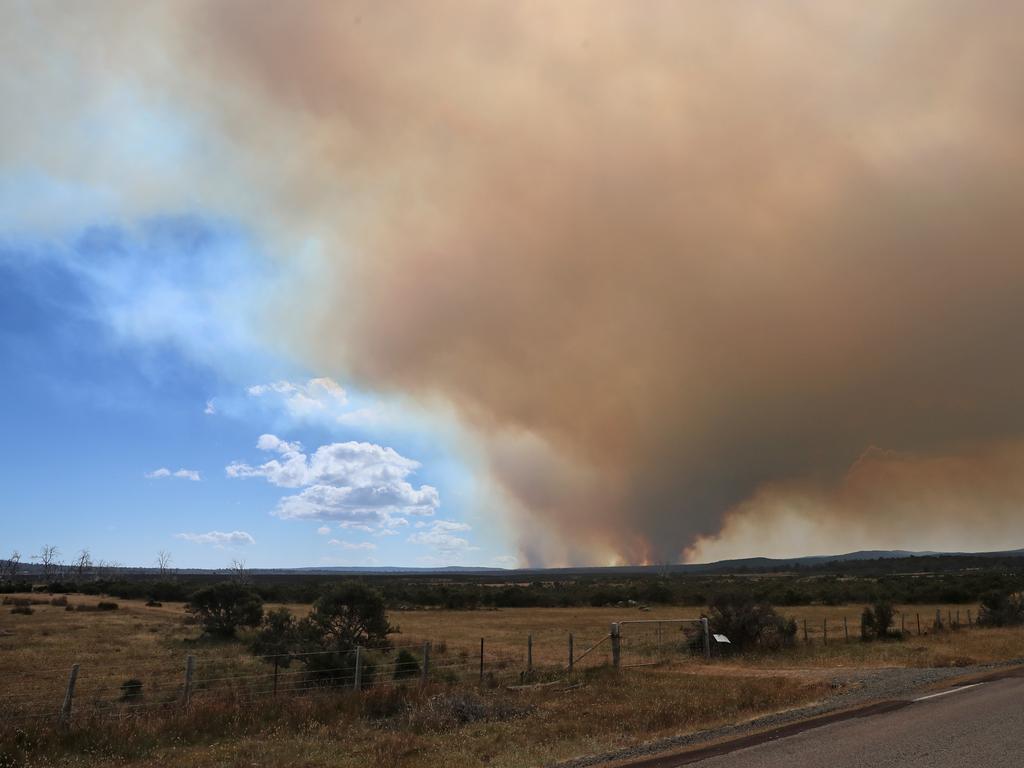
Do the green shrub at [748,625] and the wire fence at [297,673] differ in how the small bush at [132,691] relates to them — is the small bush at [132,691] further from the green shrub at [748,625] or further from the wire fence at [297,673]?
the green shrub at [748,625]

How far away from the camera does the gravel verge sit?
13082 millimetres

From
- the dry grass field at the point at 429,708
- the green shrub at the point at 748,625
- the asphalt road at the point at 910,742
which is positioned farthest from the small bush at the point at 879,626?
the asphalt road at the point at 910,742

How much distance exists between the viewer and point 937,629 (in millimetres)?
37469

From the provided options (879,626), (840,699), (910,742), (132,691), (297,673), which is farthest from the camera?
(879,626)

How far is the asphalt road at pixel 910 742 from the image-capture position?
1072cm

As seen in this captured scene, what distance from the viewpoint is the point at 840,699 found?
17891mm

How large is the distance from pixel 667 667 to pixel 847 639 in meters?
14.0

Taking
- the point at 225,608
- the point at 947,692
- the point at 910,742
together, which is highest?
the point at 910,742

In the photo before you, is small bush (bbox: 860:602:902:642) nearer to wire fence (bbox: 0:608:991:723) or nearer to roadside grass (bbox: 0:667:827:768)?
wire fence (bbox: 0:608:991:723)

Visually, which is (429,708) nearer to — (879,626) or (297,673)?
(297,673)

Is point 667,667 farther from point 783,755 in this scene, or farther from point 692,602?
point 692,602

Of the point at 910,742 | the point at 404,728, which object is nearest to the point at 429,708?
the point at 404,728

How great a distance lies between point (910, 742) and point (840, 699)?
6488 mm

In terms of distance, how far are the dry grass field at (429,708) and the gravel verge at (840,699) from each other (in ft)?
2.23
